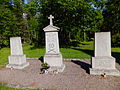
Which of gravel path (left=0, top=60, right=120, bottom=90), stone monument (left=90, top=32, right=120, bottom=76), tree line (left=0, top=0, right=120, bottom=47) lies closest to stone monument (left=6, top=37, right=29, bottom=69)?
gravel path (left=0, top=60, right=120, bottom=90)

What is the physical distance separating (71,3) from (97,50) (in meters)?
9.41

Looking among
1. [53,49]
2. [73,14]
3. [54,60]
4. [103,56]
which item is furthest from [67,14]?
[103,56]

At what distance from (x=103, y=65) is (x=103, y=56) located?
1.74 feet

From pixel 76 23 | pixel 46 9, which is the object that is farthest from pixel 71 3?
pixel 46 9

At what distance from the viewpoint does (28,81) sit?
→ 622 cm

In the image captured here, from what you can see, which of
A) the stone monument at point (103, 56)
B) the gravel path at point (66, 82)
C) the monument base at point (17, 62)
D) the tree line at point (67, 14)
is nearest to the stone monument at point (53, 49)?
the gravel path at point (66, 82)

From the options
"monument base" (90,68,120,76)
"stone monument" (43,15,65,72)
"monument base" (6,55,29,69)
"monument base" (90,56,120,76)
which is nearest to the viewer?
"monument base" (90,68,120,76)

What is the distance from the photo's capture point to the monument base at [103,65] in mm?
6734

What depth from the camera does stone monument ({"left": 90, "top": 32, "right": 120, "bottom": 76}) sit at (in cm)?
679

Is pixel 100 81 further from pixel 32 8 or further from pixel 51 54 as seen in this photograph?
pixel 32 8

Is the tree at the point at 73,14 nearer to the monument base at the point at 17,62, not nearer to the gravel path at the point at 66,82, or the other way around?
the monument base at the point at 17,62

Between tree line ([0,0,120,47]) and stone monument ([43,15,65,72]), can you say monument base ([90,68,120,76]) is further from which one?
tree line ([0,0,120,47])

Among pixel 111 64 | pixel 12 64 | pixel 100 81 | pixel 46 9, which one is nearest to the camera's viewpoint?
pixel 100 81

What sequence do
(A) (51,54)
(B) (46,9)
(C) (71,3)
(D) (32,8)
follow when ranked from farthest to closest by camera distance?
(B) (46,9) → (D) (32,8) → (C) (71,3) → (A) (51,54)
